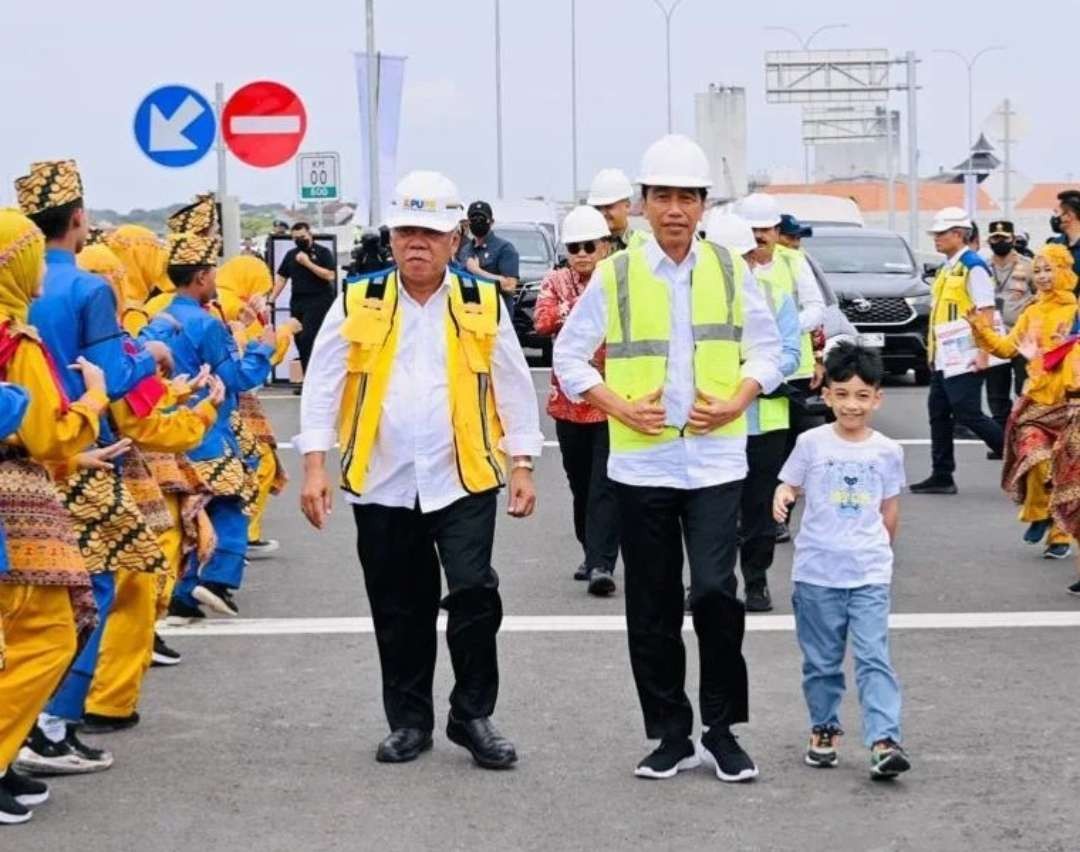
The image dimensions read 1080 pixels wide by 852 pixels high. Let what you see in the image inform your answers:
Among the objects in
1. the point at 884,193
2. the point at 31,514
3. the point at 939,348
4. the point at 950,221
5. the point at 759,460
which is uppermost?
the point at 950,221

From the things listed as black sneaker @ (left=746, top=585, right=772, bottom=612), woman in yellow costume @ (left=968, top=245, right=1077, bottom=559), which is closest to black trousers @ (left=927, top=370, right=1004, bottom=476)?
woman in yellow costume @ (left=968, top=245, right=1077, bottom=559)

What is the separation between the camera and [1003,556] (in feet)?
41.1

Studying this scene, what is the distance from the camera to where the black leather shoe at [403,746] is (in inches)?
305

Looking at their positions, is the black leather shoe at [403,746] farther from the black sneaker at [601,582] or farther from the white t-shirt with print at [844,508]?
the black sneaker at [601,582]

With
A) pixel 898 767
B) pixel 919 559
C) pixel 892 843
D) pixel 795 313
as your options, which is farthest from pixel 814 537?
pixel 919 559

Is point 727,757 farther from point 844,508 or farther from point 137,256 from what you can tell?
point 137,256

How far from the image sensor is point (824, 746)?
7.60 metres

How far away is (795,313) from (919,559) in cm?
191

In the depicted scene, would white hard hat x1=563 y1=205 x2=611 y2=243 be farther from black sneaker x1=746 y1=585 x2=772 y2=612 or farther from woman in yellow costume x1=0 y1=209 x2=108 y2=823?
woman in yellow costume x1=0 y1=209 x2=108 y2=823

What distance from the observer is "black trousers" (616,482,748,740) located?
24.5 ft

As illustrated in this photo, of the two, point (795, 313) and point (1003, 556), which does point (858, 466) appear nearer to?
point (795, 313)

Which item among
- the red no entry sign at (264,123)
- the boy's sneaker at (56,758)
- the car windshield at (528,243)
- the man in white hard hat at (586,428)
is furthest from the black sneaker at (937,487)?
the car windshield at (528,243)

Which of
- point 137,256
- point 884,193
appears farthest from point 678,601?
point 884,193

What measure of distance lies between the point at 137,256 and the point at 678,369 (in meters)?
2.90
